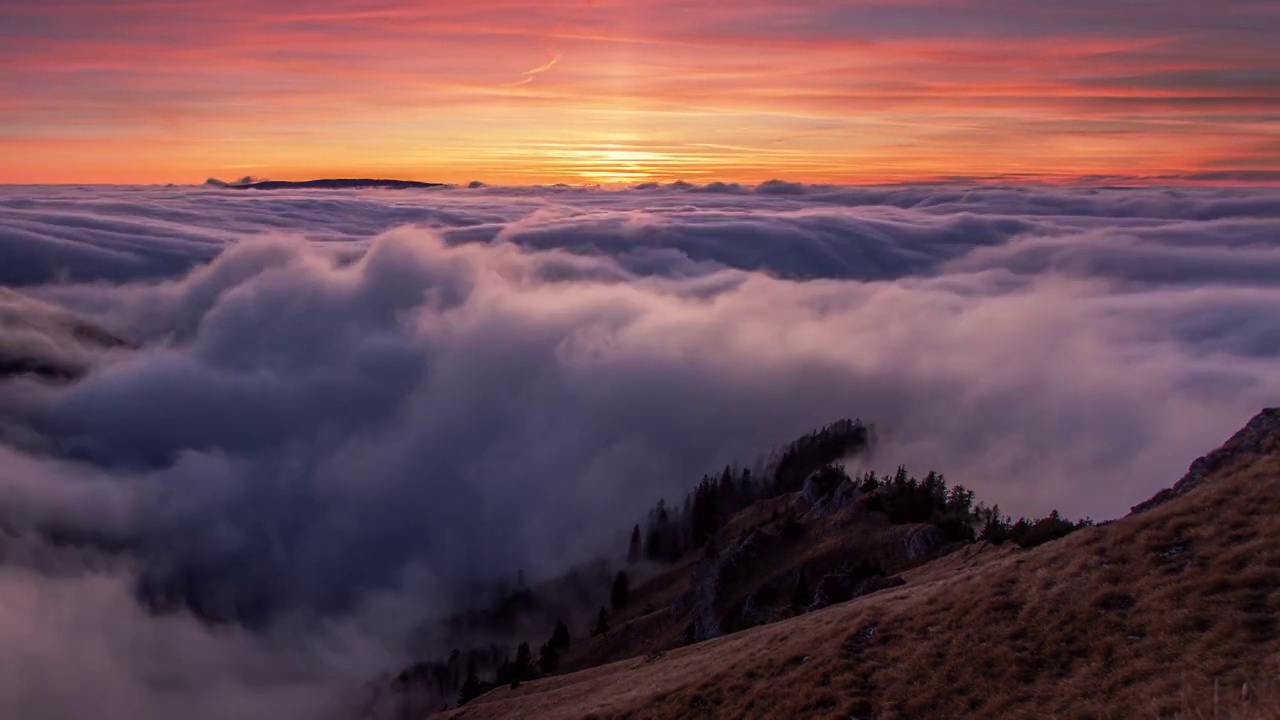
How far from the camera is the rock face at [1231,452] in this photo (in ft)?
107

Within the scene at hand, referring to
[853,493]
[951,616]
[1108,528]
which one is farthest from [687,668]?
[853,493]

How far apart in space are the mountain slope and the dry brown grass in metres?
0.05

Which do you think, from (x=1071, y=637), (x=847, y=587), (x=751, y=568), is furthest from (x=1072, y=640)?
(x=751, y=568)

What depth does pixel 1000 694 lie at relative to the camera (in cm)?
2053

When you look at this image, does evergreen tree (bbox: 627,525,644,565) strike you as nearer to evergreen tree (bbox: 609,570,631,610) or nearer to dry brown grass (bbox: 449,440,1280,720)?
evergreen tree (bbox: 609,570,631,610)

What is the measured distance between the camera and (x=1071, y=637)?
71.0 feet

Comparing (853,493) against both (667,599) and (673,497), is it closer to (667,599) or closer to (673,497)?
(667,599)

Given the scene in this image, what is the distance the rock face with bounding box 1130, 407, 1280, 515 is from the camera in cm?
3253

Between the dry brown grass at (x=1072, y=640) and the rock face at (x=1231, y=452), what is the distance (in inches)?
109

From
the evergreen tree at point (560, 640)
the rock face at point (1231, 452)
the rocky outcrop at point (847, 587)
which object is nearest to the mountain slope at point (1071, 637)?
the rock face at point (1231, 452)

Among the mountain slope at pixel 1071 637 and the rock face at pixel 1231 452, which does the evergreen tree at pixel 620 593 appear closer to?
the mountain slope at pixel 1071 637

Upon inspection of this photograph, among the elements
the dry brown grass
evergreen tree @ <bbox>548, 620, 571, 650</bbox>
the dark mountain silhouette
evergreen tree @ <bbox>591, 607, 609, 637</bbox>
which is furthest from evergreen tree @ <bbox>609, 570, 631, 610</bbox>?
the dry brown grass

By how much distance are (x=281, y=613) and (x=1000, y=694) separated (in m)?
172

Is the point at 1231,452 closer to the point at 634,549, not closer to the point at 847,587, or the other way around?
the point at 847,587
